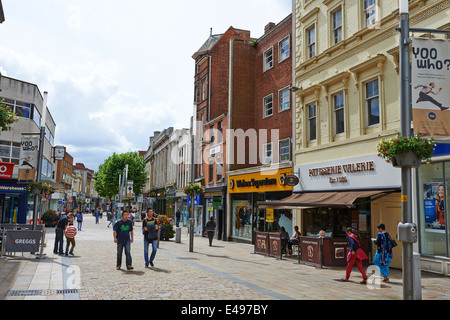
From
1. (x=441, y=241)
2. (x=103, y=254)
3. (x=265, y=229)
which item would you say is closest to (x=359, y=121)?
(x=441, y=241)

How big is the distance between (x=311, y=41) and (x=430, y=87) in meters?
12.9

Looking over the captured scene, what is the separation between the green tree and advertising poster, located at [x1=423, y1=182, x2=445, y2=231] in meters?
60.5

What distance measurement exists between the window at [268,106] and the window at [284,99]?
49.4 inches

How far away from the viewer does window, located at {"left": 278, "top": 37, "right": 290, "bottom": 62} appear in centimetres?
2344

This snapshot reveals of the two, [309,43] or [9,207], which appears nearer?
[309,43]

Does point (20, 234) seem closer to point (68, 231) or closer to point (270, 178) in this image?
point (68, 231)

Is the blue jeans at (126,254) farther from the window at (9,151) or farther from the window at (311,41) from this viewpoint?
the window at (9,151)

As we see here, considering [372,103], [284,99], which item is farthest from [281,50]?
[372,103]

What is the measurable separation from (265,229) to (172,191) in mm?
25532

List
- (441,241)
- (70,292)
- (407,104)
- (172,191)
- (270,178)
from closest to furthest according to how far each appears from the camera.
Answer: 1. (407,104)
2. (70,292)
3. (441,241)
4. (270,178)
5. (172,191)

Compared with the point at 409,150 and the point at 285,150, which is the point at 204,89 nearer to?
the point at 285,150

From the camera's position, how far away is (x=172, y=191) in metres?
46.8

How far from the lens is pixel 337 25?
58.9 ft

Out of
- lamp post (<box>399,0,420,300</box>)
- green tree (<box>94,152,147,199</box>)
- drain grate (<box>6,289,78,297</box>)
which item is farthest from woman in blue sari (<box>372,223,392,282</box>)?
green tree (<box>94,152,147,199</box>)
